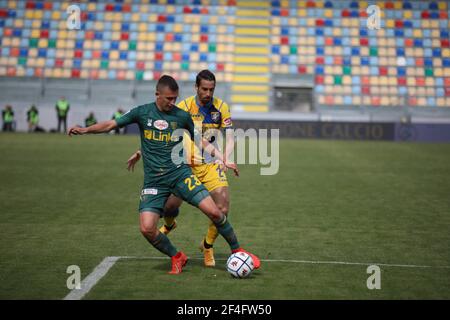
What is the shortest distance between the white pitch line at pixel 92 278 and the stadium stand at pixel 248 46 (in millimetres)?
30733

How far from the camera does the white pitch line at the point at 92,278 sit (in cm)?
685

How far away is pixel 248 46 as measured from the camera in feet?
136

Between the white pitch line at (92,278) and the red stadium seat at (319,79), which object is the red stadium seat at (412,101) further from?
the white pitch line at (92,278)

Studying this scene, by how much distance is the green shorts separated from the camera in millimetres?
8088

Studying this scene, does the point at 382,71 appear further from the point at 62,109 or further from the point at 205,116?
the point at 205,116

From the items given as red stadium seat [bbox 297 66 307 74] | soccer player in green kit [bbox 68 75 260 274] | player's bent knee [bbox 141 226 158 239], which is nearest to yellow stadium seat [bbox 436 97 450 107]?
red stadium seat [bbox 297 66 307 74]

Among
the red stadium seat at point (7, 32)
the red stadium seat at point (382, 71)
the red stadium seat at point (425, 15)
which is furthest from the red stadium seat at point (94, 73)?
the red stadium seat at point (425, 15)

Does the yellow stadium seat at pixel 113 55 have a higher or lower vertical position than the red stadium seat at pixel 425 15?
lower

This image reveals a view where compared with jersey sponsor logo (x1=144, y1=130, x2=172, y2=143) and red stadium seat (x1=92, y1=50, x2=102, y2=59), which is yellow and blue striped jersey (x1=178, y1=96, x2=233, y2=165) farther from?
red stadium seat (x1=92, y1=50, x2=102, y2=59)

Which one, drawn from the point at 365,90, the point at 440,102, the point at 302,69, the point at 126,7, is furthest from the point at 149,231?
the point at 126,7
